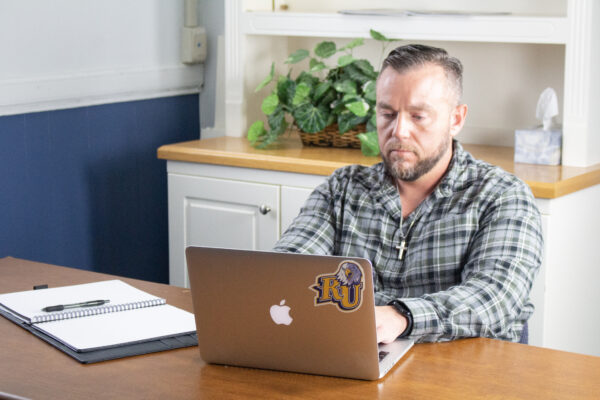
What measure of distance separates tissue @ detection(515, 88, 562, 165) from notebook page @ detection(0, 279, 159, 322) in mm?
1397

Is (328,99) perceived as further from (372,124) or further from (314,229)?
(314,229)

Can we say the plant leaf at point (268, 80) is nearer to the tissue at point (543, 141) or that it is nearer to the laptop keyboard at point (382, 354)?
the tissue at point (543, 141)

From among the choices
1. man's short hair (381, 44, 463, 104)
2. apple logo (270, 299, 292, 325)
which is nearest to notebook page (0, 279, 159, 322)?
→ apple logo (270, 299, 292, 325)

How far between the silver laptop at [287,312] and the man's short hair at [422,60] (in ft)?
2.33

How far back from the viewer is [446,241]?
1902 millimetres

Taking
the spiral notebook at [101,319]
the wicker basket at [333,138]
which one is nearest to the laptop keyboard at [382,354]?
the spiral notebook at [101,319]

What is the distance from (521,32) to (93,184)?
1.60m

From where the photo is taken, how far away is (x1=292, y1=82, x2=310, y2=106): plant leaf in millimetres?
3076

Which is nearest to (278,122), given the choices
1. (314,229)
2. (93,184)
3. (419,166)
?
(93,184)

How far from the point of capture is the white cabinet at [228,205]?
2947 mm

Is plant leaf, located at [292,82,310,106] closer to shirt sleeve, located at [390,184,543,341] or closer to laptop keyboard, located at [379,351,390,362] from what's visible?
shirt sleeve, located at [390,184,543,341]

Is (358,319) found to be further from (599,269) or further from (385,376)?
(599,269)

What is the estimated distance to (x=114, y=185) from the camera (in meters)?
3.31

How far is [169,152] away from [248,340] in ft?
5.97
